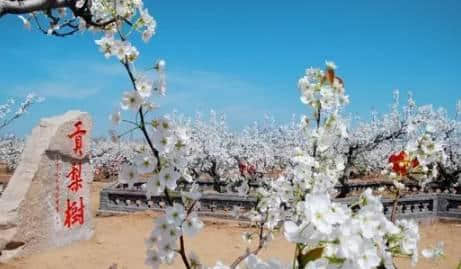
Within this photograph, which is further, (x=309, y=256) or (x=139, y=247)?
(x=139, y=247)

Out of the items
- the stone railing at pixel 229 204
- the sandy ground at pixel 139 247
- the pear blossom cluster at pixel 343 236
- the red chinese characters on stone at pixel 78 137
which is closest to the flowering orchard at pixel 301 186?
the pear blossom cluster at pixel 343 236

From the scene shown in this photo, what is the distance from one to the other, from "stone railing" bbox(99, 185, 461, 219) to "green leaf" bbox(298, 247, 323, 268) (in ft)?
33.1

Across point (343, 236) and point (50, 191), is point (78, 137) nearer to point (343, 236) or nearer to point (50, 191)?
point (50, 191)

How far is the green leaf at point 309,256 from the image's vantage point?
1136 millimetres

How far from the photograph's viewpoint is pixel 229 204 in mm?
11586

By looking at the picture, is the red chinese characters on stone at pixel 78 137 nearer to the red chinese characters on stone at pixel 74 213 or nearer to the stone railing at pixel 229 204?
the red chinese characters on stone at pixel 74 213

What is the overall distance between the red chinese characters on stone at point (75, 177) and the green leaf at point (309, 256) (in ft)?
25.8

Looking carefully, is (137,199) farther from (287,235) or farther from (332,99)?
(287,235)

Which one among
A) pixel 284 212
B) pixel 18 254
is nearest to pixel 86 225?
pixel 18 254

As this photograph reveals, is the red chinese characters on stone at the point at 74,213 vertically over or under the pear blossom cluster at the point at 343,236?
under

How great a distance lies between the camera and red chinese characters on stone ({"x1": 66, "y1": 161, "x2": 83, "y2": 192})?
849cm

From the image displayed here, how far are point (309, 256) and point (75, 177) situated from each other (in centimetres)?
807

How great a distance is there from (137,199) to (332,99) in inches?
432

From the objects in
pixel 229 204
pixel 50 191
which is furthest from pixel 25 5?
pixel 229 204
